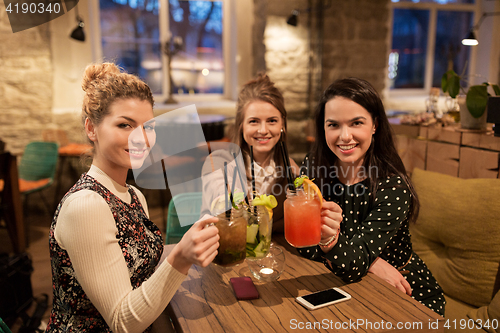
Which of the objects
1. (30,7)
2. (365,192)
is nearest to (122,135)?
(365,192)

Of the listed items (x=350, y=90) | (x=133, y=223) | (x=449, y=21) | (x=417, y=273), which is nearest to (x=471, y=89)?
(x=350, y=90)

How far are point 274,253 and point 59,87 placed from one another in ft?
14.3

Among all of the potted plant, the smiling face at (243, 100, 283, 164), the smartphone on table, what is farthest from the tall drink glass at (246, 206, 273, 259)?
the potted plant

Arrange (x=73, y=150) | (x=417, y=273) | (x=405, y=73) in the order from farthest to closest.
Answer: (x=405, y=73), (x=73, y=150), (x=417, y=273)

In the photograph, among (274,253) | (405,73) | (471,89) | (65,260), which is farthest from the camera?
(405,73)

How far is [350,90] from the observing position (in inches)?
57.2

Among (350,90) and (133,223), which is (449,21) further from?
(133,223)

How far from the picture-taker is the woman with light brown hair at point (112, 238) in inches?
39.3

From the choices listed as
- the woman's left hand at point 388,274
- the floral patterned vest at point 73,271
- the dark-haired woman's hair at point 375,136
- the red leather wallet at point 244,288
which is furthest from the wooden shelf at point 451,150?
the floral patterned vest at point 73,271

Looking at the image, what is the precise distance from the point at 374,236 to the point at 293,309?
0.44m

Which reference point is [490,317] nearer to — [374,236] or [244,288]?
[374,236]

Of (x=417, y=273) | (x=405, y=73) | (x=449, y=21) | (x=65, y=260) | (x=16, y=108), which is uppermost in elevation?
(x=449, y=21)

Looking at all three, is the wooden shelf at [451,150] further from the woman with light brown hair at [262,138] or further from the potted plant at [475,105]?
the woman with light brown hair at [262,138]

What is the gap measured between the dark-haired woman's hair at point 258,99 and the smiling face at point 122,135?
802 mm
